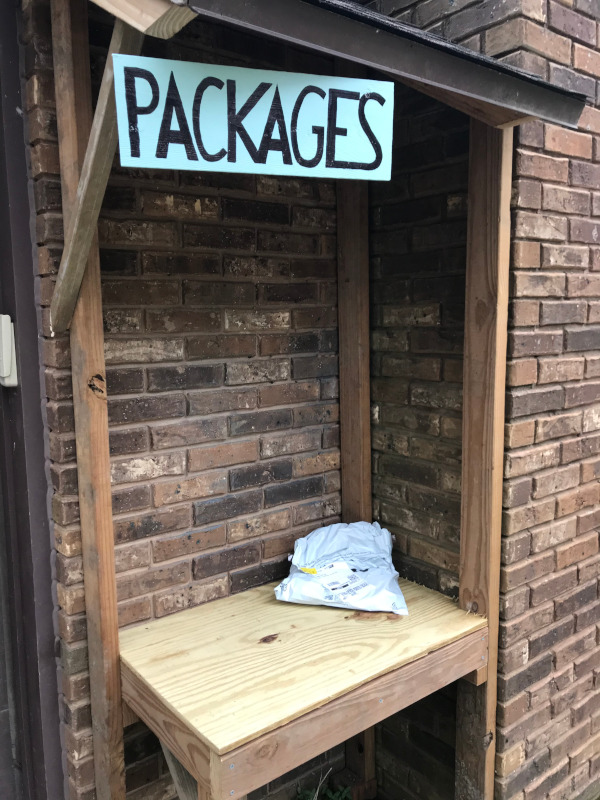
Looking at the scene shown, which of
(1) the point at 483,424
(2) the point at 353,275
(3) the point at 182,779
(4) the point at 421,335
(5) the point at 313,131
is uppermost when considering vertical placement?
(5) the point at 313,131

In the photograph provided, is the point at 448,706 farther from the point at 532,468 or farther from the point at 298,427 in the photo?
the point at 298,427

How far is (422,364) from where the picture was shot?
2172 mm

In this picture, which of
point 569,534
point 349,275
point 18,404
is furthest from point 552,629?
point 18,404

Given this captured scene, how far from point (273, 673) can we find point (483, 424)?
36.3 inches

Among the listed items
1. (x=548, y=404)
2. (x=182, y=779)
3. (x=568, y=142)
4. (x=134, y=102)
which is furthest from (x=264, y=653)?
(x=568, y=142)

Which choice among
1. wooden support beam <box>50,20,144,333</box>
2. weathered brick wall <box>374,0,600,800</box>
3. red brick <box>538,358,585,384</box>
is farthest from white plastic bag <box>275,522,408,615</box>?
wooden support beam <box>50,20,144,333</box>

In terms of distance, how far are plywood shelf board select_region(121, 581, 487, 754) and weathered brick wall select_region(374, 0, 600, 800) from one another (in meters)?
0.33

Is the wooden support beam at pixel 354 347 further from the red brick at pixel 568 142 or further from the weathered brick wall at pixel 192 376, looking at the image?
the red brick at pixel 568 142

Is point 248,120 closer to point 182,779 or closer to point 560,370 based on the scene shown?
point 560,370

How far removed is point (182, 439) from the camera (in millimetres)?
1959

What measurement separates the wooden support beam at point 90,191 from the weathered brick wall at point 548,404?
1.16 meters

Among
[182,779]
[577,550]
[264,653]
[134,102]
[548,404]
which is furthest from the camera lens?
[577,550]

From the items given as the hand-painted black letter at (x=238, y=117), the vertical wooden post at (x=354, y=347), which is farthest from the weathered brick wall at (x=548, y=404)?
the hand-painted black letter at (x=238, y=117)

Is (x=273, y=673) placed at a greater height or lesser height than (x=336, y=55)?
lesser
